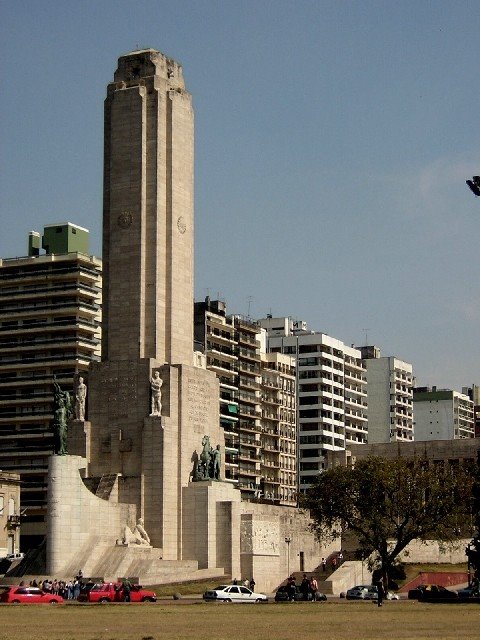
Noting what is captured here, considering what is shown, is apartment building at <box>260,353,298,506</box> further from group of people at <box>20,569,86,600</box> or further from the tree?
group of people at <box>20,569,86,600</box>

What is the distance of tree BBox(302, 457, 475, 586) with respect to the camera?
87.8m

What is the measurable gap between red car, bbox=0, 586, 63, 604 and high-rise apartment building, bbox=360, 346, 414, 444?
121m

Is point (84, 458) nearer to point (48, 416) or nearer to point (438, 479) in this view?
point (438, 479)

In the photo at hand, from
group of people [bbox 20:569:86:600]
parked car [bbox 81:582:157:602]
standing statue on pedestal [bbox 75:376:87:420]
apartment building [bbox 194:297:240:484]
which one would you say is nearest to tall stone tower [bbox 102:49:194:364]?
standing statue on pedestal [bbox 75:376:87:420]

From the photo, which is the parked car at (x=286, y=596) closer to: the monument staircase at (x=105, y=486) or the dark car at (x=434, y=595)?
the dark car at (x=434, y=595)

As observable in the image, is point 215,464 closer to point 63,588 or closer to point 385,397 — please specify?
point 63,588

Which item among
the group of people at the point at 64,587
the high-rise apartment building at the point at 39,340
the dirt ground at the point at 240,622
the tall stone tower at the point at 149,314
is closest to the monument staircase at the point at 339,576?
the tall stone tower at the point at 149,314

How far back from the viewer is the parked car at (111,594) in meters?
67.9

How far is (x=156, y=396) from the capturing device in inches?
3401

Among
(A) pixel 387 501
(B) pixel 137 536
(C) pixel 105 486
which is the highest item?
(C) pixel 105 486

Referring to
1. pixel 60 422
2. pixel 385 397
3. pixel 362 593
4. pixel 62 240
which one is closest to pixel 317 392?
pixel 385 397

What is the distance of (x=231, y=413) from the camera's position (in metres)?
147

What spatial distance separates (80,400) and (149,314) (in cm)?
710

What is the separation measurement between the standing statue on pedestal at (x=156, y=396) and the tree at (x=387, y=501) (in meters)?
12.5
